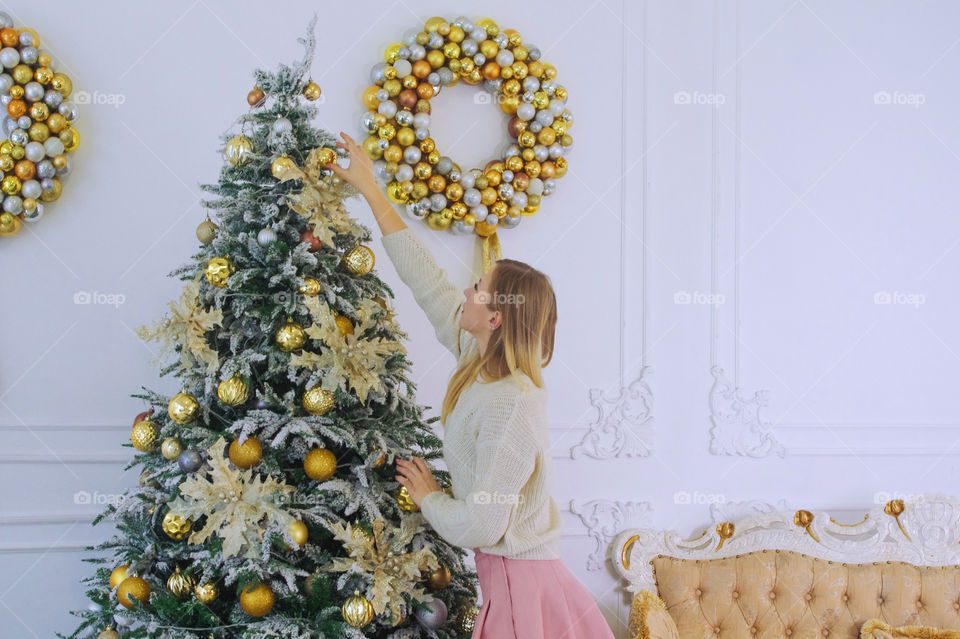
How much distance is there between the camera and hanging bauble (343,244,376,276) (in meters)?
1.96

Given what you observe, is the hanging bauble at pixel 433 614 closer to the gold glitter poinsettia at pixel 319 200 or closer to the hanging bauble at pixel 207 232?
the gold glitter poinsettia at pixel 319 200

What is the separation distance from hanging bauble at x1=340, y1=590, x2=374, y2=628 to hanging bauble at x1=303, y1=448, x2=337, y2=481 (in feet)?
0.91

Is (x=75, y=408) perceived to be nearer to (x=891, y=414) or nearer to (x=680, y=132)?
(x=680, y=132)

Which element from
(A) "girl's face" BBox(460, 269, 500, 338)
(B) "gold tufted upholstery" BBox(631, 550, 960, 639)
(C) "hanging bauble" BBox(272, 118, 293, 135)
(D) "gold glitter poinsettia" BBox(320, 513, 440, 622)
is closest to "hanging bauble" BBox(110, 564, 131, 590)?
(D) "gold glitter poinsettia" BBox(320, 513, 440, 622)

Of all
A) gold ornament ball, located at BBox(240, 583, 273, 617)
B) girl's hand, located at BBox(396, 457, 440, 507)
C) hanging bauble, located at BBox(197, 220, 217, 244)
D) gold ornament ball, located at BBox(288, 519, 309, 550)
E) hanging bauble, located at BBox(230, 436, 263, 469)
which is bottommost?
gold ornament ball, located at BBox(240, 583, 273, 617)

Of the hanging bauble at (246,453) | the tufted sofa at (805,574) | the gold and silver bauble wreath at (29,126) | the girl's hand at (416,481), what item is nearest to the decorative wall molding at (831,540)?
the tufted sofa at (805,574)

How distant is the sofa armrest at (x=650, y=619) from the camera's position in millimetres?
2484

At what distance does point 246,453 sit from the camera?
176cm

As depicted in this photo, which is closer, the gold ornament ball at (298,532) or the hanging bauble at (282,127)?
the gold ornament ball at (298,532)

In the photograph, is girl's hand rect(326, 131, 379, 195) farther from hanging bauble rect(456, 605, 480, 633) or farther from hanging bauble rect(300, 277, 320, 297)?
hanging bauble rect(456, 605, 480, 633)

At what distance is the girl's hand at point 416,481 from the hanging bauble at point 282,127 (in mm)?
828

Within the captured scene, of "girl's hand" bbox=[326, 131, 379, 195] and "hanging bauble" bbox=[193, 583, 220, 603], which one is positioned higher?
"girl's hand" bbox=[326, 131, 379, 195]

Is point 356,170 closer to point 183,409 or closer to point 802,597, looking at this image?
point 183,409

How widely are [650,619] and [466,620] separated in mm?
799
